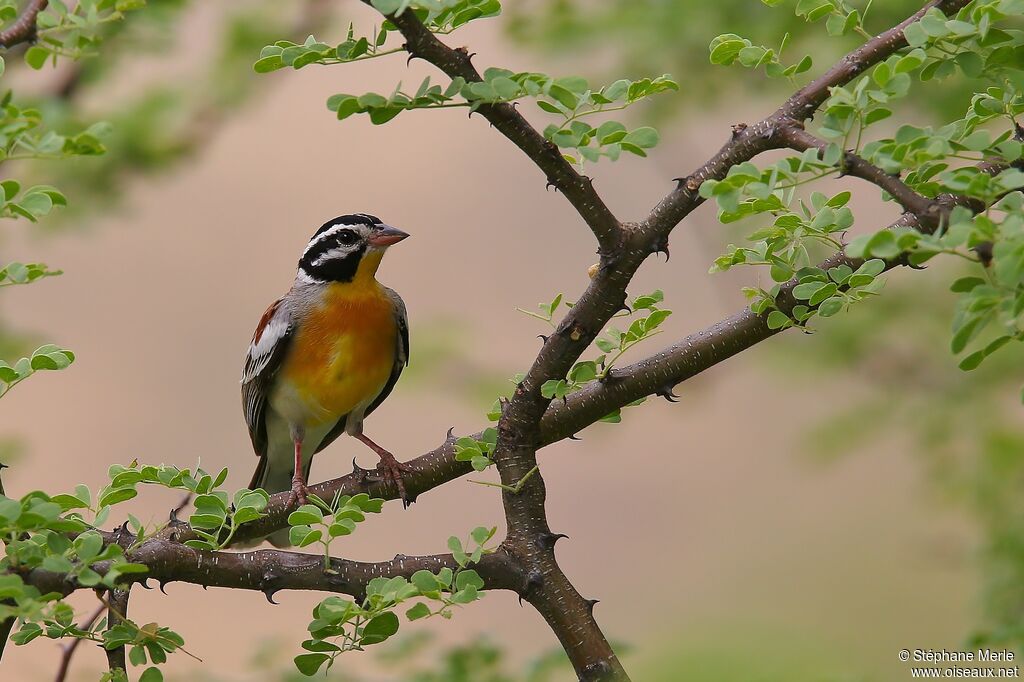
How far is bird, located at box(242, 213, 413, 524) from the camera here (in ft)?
15.1

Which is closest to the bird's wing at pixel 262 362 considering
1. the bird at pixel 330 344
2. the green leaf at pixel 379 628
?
the bird at pixel 330 344

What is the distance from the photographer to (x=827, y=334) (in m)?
6.10

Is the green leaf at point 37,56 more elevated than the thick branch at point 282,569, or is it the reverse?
the green leaf at point 37,56

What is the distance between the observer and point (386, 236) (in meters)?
4.60

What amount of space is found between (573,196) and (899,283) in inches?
190

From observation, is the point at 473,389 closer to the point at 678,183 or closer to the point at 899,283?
the point at 899,283

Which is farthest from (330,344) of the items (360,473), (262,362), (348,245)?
(360,473)

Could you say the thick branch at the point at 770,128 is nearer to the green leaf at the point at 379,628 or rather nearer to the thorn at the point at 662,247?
the thorn at the point at 662,247

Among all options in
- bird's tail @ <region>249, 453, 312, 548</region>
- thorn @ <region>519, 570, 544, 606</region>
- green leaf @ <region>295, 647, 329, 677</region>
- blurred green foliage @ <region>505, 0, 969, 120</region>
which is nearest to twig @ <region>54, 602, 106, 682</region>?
green leaf @ <region>295, 647, 329, 677</region>

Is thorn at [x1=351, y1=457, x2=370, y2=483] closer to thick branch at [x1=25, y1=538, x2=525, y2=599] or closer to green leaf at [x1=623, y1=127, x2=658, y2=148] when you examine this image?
thick branch at [x1=25, y1=538, x2=525, y2=599]

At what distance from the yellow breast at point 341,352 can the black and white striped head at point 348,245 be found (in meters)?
0.08

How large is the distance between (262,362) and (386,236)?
736 millimetres

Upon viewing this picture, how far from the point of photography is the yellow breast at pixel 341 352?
4578 mm

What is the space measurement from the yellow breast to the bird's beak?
0.22 meters
